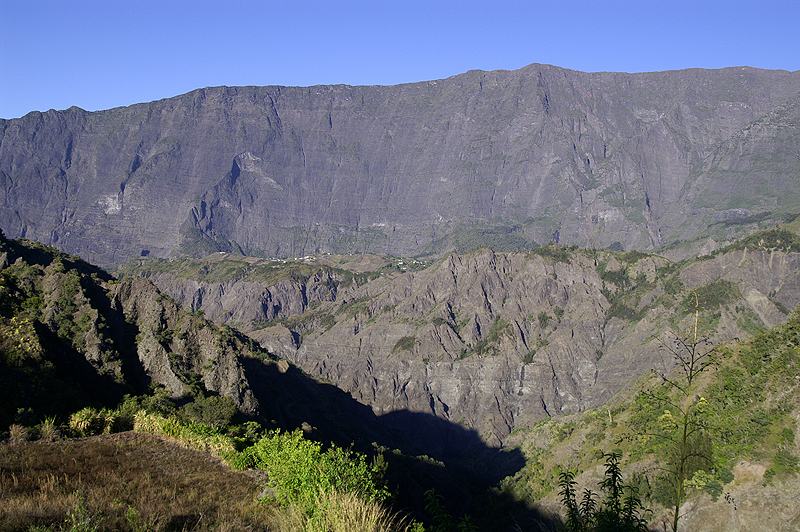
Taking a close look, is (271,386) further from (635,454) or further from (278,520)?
(278,520)

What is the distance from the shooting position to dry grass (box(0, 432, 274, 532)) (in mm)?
13562

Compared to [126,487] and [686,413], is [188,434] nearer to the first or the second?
[126,487]

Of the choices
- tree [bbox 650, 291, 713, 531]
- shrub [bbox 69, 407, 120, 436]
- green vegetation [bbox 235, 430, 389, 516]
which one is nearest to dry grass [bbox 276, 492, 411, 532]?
green vegetation [bbox 235, 430, 389, 516]

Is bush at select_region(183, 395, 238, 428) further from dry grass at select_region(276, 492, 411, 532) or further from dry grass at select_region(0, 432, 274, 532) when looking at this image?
dry grass at select_region(276, 492, 411, 532)

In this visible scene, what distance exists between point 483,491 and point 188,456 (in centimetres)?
10186

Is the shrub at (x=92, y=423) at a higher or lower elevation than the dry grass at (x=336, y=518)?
lower

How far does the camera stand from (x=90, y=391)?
50.3 meters

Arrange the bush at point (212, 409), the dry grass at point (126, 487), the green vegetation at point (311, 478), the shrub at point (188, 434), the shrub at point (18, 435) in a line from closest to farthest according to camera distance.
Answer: the dry grass at point (126, 487) < the green vegetation at point (311, 478) < the shrub at point (18, 435) < the shrub at point (188, 434) < the bush at point (212, 409)

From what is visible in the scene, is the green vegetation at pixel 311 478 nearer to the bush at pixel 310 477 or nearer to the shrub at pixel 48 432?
the bush at pixel 310 477

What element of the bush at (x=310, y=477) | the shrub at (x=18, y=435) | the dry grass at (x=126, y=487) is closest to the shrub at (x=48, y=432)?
the shrub at (x=18, y=435)

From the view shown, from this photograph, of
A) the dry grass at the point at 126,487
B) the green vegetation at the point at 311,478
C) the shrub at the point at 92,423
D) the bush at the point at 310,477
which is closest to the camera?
the dry grass at the point at 126,487

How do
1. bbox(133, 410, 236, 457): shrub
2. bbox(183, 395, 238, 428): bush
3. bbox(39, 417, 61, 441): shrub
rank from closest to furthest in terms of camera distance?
bbox(39, 417, 61, 441): shrub < bbox(133, 410, 236, 457): shrub < bbox(183, 395, 238, 428): bush

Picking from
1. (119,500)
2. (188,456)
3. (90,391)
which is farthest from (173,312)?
(119,500)

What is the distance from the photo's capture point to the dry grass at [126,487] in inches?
534
